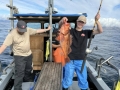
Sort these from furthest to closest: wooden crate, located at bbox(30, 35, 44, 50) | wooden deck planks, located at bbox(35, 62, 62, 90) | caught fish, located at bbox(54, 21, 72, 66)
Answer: wooden crate, located at bbox(30, 35, 44, 50), caught fish, located at bbox(54, 21, 72, 66), wooden deck planks, located at bbox(35, 62, 62, 90)

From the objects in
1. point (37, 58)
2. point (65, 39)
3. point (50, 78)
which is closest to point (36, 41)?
point (37, 58)

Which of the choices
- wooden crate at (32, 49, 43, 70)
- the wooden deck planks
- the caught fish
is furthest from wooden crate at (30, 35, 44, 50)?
the caught fish

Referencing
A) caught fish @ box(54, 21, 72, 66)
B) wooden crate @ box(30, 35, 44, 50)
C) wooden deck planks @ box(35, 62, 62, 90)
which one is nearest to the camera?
wooden deck planks @ box(35, 62, 62, 90)

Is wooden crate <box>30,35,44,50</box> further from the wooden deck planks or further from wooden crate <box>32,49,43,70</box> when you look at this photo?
the wooden deck planks

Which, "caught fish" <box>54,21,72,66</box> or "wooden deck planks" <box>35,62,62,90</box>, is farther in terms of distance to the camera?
"caught fish" <box>54,21,72,66</box>

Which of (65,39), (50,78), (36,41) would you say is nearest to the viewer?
(50,78)

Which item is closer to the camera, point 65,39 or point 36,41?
point 65,39

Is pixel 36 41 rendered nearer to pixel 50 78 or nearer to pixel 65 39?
pixel 65 39

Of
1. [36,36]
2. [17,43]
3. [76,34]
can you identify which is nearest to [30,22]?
[36,36]

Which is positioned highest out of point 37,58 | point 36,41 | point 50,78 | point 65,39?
point 65,39

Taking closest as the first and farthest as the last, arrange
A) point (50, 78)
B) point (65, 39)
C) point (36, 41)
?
point (50, 78), point (65, 39), point (36, 41)

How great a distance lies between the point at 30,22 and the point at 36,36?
795 mm

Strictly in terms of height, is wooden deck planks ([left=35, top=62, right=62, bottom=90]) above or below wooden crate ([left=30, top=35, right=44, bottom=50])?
below

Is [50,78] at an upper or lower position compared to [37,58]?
lower
